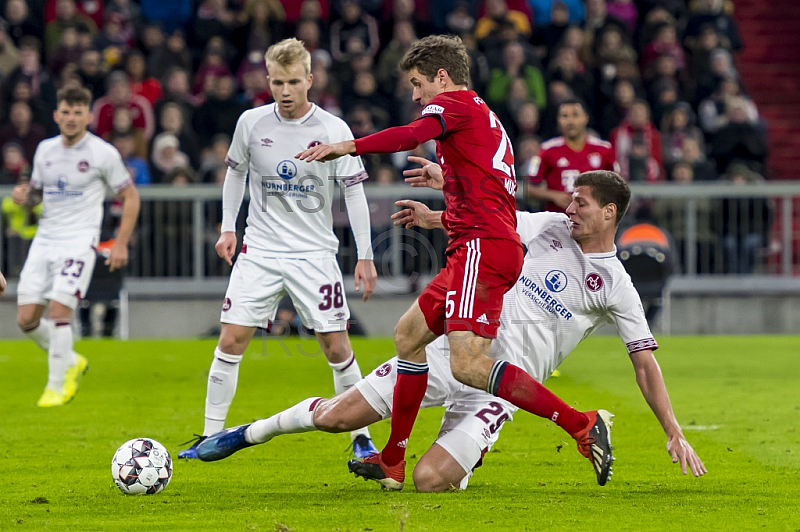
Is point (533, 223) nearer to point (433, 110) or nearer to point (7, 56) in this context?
point (433, 110)

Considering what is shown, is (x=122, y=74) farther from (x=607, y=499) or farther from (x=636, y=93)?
(x=607, y=499)

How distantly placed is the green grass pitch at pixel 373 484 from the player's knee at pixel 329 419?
0.30 metres

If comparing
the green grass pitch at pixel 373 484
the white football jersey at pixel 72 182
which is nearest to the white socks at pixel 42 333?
the green grass pitch at pixel 373 484

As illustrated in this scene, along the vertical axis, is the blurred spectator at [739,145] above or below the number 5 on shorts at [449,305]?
above

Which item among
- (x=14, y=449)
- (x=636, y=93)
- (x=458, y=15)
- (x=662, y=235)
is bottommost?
(x=14, y=449)

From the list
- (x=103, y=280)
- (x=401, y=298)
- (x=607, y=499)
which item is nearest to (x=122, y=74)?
(x=103, y=280)

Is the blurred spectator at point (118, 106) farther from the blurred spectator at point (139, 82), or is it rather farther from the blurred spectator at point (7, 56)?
the blurred spectator at point (7, 56)

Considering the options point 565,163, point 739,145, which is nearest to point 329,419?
point 565,163

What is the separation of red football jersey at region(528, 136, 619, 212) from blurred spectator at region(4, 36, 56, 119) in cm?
781

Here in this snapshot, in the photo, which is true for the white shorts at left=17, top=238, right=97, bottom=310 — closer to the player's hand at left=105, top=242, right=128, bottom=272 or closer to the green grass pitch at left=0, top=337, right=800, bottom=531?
the player's hand at left=105, top=242, right=128, bottom=272

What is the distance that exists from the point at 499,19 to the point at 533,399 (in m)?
12.5

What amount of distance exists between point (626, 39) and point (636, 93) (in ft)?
4.68

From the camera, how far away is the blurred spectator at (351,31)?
56.4ft

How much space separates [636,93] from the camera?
54.7 feet
